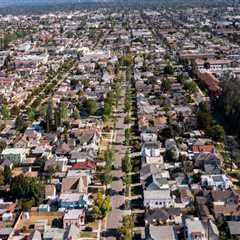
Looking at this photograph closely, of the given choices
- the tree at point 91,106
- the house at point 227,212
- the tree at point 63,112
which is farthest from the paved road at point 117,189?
the house at point 227,212

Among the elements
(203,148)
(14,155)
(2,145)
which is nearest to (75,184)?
(14,155)

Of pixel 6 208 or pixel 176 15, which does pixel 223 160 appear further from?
pixel 176 15

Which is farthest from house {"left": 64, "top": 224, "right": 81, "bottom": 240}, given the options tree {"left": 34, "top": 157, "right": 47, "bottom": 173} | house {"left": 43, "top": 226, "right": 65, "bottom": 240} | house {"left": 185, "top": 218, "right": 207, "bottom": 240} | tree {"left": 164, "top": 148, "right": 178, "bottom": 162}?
Result: tree {"left": 164, "top": 148, "right": 178, "bottom": 162}

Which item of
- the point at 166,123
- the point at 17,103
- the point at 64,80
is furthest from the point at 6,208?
the point at 64,80

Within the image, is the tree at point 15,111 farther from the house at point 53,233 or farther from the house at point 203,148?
the house at point 53,233

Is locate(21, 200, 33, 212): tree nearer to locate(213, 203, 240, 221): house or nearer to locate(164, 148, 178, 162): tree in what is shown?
locate(213, 203, 240, 221): house

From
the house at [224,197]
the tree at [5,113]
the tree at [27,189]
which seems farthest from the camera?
the tree at [5,113]

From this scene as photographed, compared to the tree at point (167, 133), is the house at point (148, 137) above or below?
below
